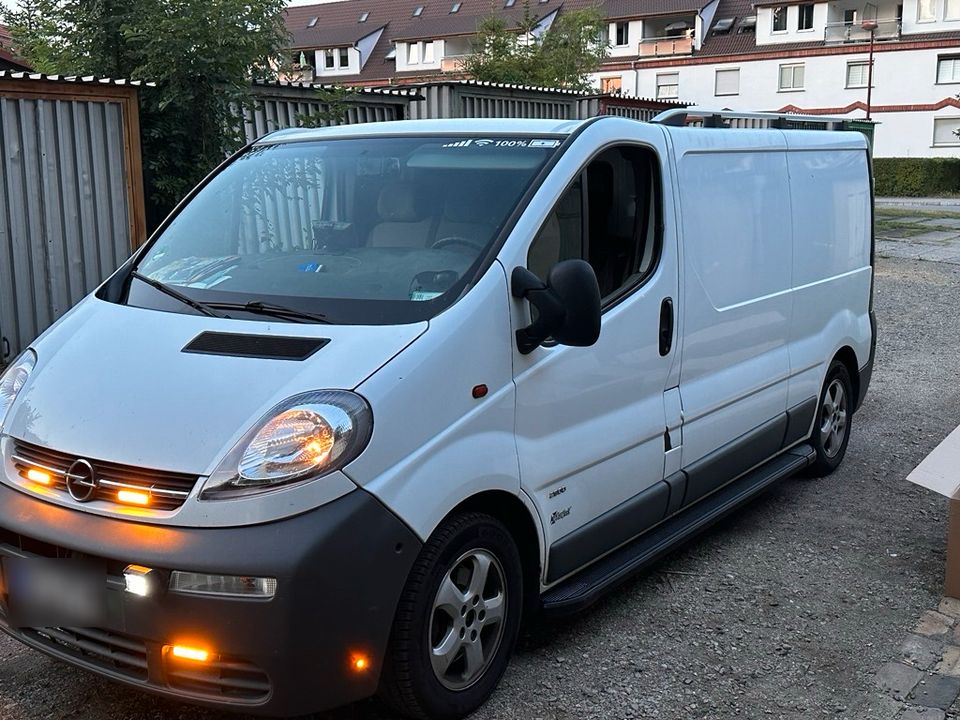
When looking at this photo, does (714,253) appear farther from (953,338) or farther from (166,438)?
(953,338)

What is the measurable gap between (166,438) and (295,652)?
0.72 metres

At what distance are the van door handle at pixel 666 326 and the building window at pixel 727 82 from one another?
55.0 metres

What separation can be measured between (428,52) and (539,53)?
3728 cm

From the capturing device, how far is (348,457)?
9.66ft

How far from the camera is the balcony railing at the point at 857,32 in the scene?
5153 centimetres

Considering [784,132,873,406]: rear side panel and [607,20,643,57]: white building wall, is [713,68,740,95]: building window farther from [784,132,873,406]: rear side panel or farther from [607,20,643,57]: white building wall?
[784,132,873,406]: rear side panel

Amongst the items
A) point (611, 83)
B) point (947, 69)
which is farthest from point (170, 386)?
point (611, 83)

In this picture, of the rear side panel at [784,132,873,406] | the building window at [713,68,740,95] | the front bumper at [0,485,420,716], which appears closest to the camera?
the front bumper at [0,485,420,716]

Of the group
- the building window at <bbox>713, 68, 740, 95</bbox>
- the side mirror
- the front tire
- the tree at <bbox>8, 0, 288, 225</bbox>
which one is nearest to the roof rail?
the side mirror

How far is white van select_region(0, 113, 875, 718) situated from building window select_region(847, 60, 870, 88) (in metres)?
52.0

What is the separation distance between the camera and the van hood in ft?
9.84

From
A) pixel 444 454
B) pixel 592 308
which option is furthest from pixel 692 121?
pixel 444 454

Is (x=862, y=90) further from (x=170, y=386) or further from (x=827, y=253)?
(x=170, y=386)

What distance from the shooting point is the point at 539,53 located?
2812 cm
